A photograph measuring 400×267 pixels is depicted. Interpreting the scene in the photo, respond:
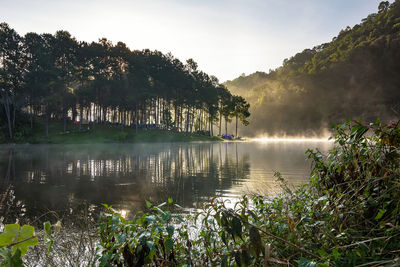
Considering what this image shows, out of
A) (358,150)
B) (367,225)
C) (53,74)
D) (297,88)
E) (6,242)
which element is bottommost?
(367,225)

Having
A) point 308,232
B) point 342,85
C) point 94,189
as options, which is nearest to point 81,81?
point 94,189

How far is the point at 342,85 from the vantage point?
13625 cm

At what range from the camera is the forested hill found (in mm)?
124938

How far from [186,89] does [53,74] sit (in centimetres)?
3483

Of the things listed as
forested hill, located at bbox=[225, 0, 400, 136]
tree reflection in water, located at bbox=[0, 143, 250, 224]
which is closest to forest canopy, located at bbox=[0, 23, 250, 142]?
tree reflection in water, located at bbox=[0, 143, 250, 224]

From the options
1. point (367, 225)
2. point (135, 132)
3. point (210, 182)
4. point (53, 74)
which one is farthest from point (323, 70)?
point (367, 225)

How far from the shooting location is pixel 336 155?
4.34m

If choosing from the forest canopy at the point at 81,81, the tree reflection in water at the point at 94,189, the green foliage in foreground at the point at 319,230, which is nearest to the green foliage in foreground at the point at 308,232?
the green foliage in foreground at the point at 319,230

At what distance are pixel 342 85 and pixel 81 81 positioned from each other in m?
128

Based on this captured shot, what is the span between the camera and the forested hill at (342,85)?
410 feet

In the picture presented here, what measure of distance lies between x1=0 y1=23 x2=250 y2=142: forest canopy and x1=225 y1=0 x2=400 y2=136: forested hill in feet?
259

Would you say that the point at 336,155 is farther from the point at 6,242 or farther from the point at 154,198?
the point at 154,198

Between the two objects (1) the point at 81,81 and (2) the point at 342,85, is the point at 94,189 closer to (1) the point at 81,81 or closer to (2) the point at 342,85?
(1) the point at 81,81

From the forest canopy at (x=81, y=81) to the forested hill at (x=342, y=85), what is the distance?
78.9 meters
